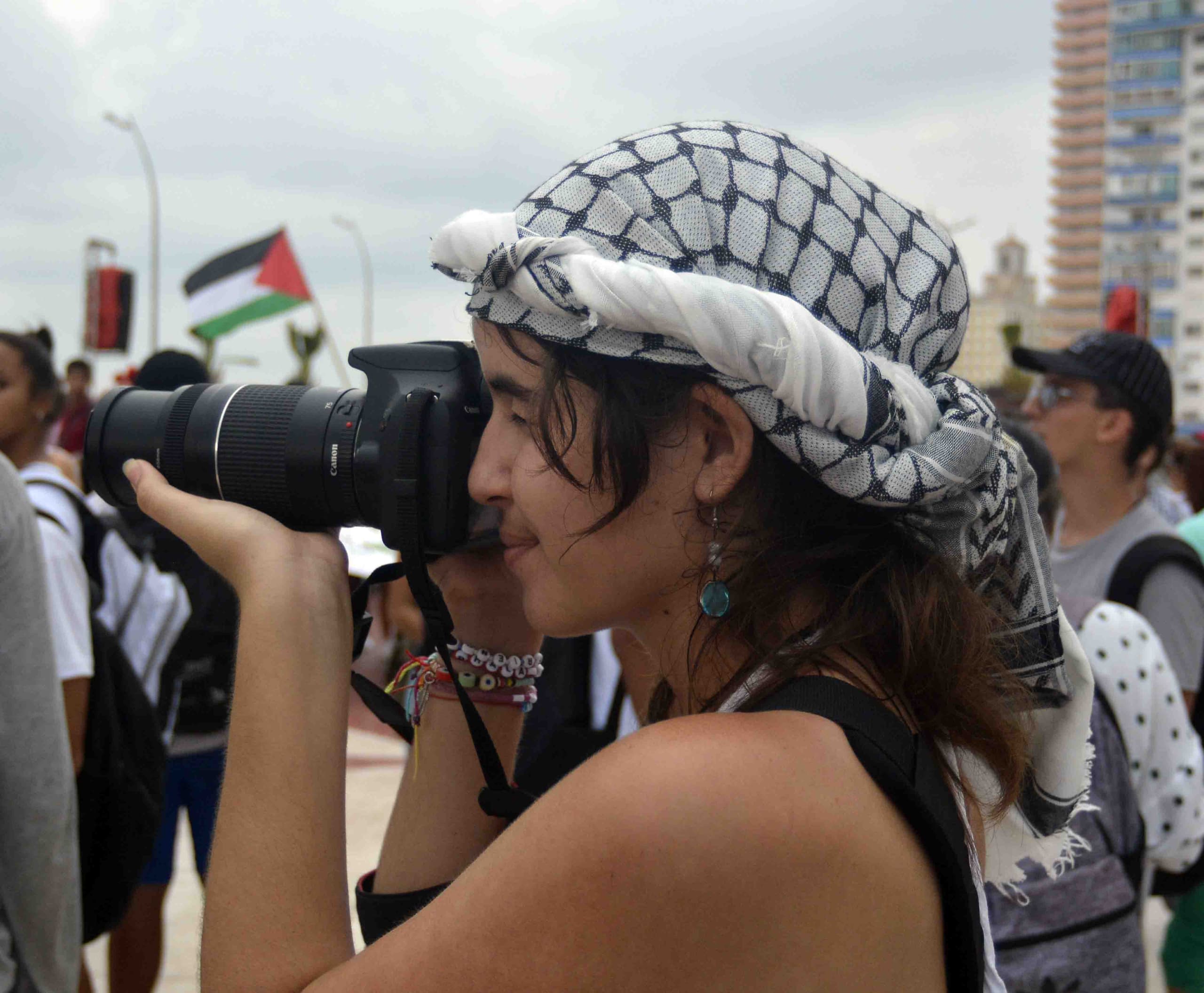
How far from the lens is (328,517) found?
1376mm

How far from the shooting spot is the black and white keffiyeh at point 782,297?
1.07 metres

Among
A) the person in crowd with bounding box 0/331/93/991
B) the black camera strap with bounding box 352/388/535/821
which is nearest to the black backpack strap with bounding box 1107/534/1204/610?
the black camera strap with bounding box 352/388/535/821

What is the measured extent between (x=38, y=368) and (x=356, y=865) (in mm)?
2452

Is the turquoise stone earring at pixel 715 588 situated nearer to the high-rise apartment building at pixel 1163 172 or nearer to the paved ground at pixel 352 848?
the paved ground at pixel 352 848

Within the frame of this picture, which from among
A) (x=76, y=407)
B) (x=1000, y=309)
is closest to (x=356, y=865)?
(x=76, y=407)

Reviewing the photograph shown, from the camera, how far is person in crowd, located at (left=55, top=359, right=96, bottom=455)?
330 inches

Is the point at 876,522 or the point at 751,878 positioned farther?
the point at 876,522

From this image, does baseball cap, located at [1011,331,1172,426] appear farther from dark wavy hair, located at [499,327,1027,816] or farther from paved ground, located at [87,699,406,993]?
dark wavy hair, located at [499,327,1027,816]

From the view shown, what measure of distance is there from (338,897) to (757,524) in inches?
21.2

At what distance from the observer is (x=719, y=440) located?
1175mm

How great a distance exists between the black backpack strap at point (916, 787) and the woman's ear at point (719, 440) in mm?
206

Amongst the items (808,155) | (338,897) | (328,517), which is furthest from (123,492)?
(808,155)

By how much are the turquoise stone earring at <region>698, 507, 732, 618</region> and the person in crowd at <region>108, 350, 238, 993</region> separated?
2.62 metres

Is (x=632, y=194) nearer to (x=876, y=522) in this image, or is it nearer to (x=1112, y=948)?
(x=876, y=522)
